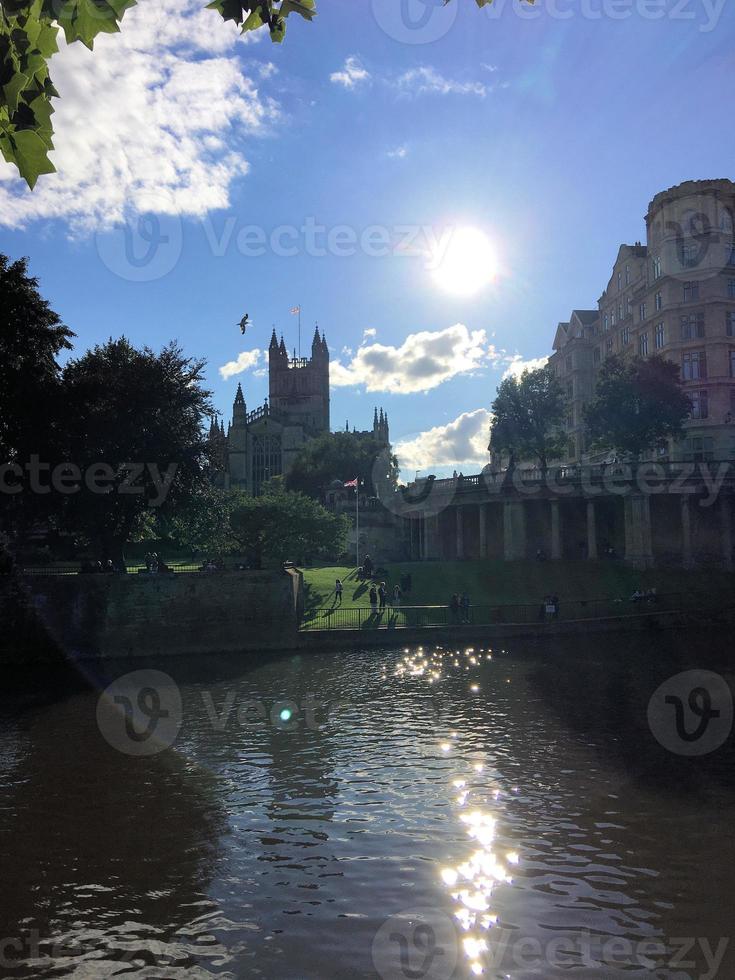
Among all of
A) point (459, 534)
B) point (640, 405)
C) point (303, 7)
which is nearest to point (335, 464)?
point (459, 534)

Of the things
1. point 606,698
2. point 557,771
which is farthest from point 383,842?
point 606,698

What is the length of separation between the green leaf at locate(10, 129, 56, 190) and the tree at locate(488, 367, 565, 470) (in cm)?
5884

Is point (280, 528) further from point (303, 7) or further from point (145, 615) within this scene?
point (303, 7)

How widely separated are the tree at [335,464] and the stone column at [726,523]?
1950 inches

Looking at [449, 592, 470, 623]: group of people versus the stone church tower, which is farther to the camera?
the stone church tower

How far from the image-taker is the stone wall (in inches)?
1337

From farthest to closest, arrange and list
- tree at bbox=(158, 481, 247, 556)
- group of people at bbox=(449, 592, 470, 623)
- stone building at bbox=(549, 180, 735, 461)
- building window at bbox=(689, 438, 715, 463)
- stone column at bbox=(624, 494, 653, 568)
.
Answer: stone building at bbox=(549, 180, 735, 461) < building window at bbox=(689, 438, 715, 463) < stone column at bbox=(624, 494, 653, 568) < tree at bbox=(158, 481, 247, 556) < group of people at bbox=(449, 592, 470, 623)

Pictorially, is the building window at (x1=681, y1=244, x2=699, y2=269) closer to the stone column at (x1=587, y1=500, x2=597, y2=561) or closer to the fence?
the stone column at (x1=587, y1=500, x2=597, y2=561)

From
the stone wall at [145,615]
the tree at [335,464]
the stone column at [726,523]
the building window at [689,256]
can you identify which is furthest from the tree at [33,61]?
the tree at [335,464]

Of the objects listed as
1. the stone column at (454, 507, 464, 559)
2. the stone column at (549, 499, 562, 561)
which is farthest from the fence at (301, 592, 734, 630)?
the stone column at (454, 507, 464, 559)

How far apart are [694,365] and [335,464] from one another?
2016 inches

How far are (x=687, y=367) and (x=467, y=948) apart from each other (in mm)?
57432

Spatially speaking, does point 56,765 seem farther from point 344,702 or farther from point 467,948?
point 467,948

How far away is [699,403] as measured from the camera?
59.2 metres
